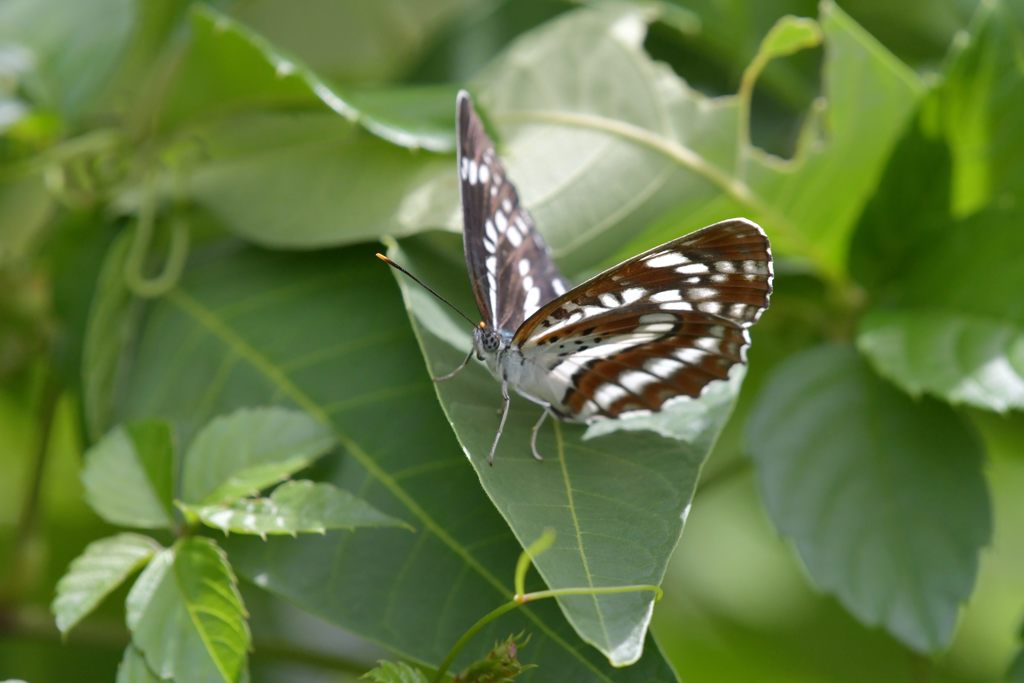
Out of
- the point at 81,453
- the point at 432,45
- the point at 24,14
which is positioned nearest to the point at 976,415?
the point at 432,45

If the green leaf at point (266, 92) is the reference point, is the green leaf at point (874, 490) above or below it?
below

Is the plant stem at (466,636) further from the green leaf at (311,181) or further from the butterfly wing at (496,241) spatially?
the green leaf at (311,181)

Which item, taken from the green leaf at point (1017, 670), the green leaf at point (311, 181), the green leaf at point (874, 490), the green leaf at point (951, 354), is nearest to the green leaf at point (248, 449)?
the green leaf at point (311, 181)

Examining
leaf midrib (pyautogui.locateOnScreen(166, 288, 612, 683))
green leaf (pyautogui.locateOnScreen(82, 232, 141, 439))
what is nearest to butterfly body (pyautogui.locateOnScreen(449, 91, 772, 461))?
leaf midrib (pyautogui.locateOnScreen(166, 288, 612, 683))

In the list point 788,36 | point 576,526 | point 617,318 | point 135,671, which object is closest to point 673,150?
point 788,36

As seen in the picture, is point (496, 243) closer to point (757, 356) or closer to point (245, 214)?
point (245, 214)
